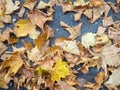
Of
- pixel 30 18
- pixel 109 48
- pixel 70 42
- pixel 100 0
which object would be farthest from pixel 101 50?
pixel 30 18

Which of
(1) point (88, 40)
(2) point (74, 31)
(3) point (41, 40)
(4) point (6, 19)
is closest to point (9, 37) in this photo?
(4) point (6, 19)

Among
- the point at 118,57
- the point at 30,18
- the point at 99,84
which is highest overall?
the point at 30,18

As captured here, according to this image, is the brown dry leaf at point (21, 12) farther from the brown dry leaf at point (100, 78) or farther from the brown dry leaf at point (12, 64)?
the brown dry leaf at point (100, 78)

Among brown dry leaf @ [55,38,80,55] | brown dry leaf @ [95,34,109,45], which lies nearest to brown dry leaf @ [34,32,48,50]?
brown dry leaf @ [55,38,80,55]

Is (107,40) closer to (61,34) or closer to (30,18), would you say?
(61,34)

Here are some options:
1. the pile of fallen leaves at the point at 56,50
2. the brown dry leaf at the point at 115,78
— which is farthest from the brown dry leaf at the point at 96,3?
the brown dry leaf at the point at 115,78

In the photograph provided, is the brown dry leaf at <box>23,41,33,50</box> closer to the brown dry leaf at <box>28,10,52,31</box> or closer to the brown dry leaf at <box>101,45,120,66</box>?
the brown dry leaf at <box>28,10,52,31</box>

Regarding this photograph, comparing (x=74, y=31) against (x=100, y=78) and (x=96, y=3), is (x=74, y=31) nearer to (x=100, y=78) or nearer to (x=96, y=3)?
(x=96, y=3)
